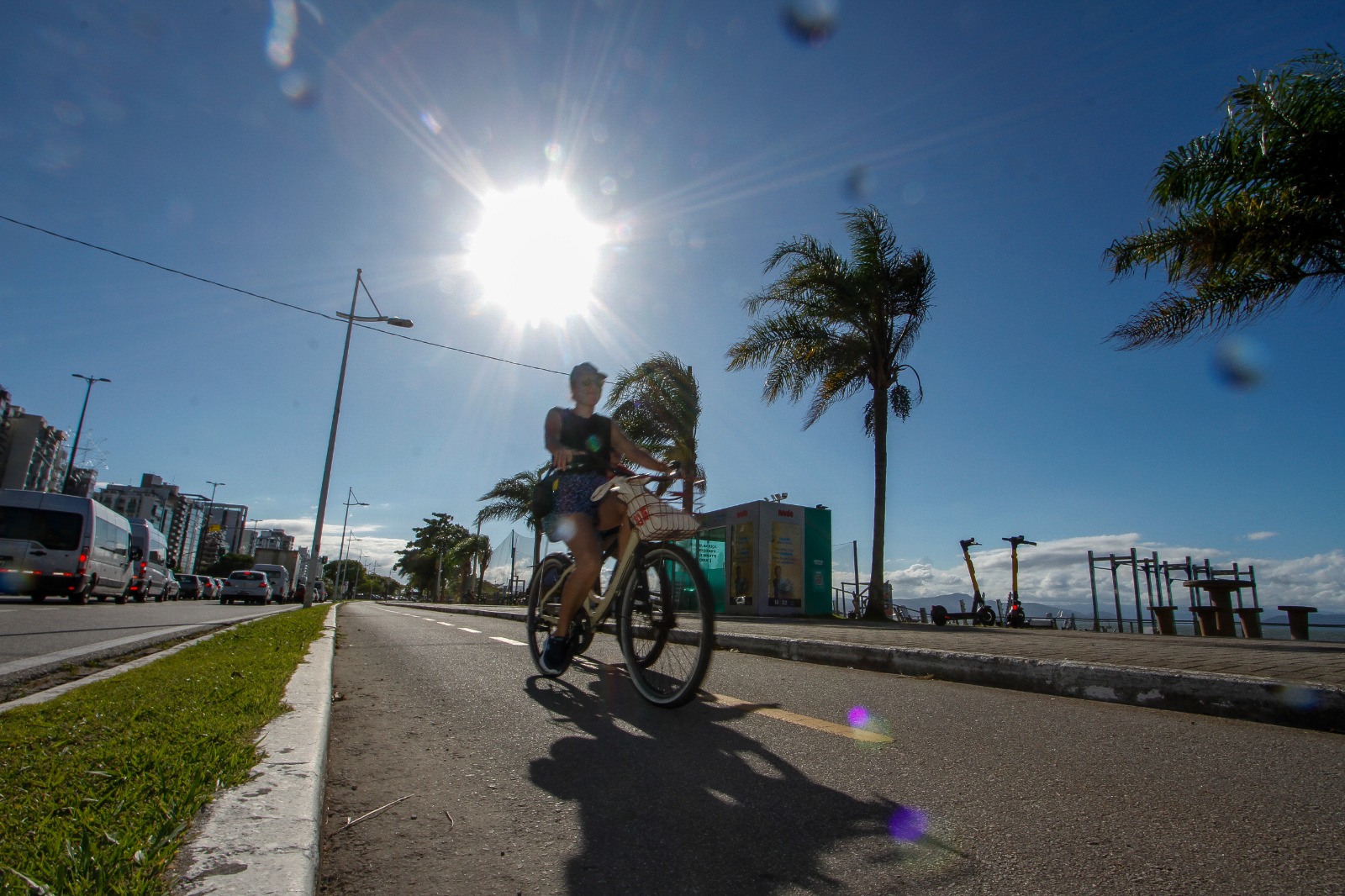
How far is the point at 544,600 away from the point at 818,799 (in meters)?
3.02

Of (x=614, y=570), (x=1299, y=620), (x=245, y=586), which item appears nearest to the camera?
(x=614, y=570)

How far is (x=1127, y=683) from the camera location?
4.29 metres

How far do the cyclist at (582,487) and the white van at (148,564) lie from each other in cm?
2598

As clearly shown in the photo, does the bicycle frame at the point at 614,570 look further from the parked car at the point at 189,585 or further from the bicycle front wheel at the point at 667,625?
the parked car at the point at 189,585

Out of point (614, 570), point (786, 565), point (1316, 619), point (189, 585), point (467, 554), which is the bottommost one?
point (189, 585)

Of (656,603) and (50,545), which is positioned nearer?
(656,603)

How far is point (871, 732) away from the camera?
307 cm

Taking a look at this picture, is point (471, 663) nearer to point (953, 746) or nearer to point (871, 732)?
point (871, 732)

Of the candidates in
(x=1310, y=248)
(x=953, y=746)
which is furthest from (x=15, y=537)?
(x=1310, y=248)

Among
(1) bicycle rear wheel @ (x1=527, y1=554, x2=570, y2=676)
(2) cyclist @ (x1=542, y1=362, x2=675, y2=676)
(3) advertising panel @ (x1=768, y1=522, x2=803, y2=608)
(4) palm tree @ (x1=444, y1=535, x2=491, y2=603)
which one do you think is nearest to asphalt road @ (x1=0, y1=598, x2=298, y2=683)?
(1) bicycle rear wheel @ (x1=527, y1=554, x2=570, y2=676)

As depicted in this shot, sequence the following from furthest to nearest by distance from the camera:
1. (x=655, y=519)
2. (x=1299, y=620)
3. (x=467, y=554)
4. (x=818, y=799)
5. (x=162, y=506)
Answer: (x=162, y=506) → (x=467, y=554) → (x=1299, y=620) → (x=655, y=519) → (x=818, y=799)

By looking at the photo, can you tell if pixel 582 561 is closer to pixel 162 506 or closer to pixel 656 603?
pixel 656 603

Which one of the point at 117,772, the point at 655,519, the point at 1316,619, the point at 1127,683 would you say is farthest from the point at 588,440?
the point at 1316,619

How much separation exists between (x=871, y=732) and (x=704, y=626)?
0.87 meters
